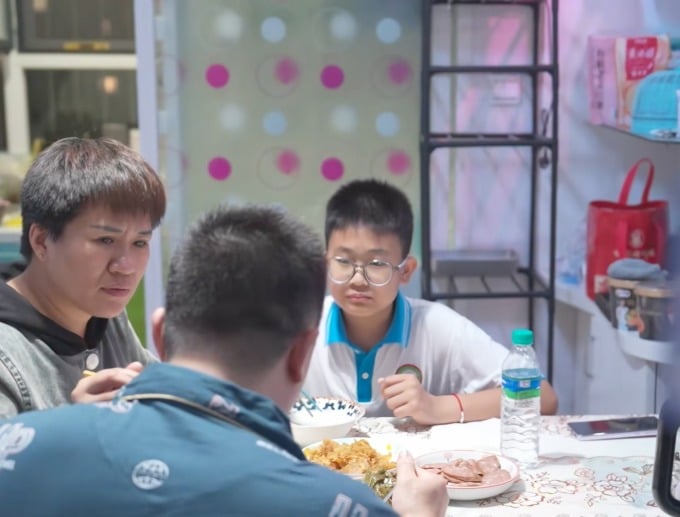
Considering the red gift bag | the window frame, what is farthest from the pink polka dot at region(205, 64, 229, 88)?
the red gift bag

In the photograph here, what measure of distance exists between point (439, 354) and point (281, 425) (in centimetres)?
118

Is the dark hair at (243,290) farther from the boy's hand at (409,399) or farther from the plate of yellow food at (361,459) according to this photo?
the boy's hand at (409,399)

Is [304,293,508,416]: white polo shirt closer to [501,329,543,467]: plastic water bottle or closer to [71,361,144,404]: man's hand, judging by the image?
[501,329,543,467]: plastic water bottle

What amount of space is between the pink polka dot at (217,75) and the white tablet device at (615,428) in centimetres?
177

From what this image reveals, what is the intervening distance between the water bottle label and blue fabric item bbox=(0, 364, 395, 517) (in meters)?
0.79

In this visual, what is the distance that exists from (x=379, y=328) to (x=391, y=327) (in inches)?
1.4

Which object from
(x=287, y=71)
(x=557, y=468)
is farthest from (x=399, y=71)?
(x=557, y=468)

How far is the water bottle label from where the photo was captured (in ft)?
5.46

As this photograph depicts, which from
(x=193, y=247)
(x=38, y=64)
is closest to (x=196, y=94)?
(x=38, y=64)

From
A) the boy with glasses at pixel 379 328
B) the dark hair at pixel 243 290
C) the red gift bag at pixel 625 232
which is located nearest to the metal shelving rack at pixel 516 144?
the red gift bag at pixel 625 232

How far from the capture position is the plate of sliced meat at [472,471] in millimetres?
1466

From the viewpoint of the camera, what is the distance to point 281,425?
93 cm

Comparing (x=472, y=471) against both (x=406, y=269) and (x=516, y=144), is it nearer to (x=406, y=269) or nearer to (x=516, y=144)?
(x=406, y=269)

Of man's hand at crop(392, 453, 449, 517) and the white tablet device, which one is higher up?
man's hand at crop(392, 453, 449, 517)
